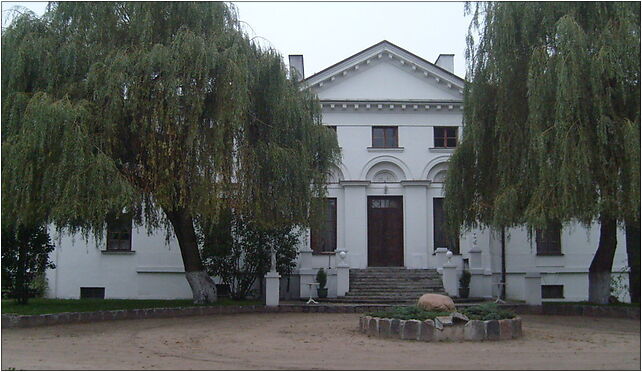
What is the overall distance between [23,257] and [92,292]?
19.3 ft

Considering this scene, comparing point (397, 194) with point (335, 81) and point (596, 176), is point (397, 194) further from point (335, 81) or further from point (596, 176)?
point (596, 176)

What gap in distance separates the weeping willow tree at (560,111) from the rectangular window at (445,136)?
6728 mm

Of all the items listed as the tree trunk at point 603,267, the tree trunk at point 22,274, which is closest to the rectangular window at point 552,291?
the tree trunk at point 603,267

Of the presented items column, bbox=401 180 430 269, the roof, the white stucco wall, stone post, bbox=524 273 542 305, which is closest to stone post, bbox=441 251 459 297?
column, bbox=401 180 430 269

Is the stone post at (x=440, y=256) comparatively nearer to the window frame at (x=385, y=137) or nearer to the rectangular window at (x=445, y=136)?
the rectangular window at (x=445, y=136)

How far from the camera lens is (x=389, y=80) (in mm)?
25109

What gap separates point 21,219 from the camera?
13.8 meters

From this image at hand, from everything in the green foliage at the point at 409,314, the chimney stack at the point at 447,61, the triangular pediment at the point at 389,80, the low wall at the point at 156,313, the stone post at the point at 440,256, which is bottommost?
the low wall at the point at 156,313

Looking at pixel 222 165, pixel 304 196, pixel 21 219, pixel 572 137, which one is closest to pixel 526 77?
pixel 572 137

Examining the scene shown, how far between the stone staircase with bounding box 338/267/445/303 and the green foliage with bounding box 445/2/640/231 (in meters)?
5.12

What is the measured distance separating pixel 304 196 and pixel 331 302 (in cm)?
532

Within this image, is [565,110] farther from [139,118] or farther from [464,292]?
[139,118]

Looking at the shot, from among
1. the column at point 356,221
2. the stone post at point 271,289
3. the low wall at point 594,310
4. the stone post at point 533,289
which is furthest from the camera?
the column at point 356,221

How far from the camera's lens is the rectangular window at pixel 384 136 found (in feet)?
82.3
